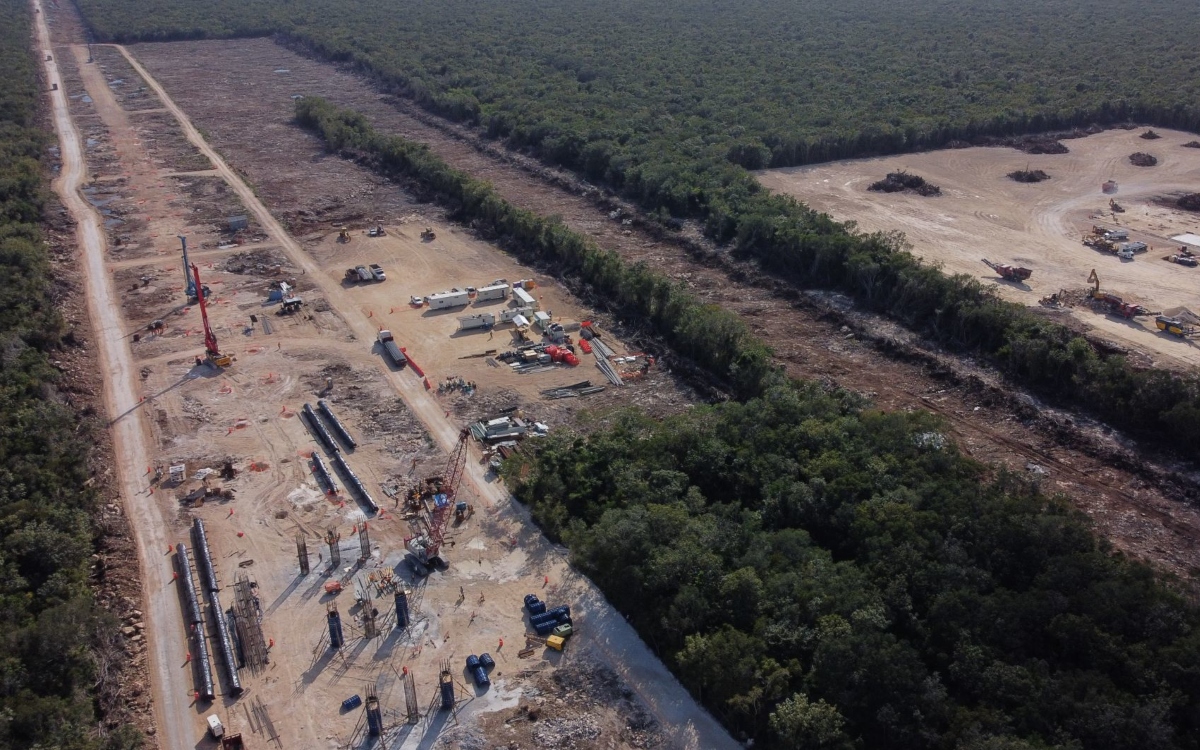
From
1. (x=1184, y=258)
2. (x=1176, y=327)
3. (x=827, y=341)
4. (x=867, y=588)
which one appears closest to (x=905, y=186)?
(x=1184, y=258)

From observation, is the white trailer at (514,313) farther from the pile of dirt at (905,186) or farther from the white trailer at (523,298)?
the pile of dirt at (905,186)

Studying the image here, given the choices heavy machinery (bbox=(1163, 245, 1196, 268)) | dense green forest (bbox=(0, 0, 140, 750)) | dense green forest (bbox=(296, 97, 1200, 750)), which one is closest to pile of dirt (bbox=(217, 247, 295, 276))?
dense green forest (bbox=(0, 0, 140, 750))

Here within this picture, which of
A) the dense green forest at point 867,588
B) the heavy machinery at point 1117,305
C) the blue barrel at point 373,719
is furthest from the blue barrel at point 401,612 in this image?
the heavy machinery at point 1117,305

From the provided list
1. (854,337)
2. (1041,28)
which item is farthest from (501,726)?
(1041,28)

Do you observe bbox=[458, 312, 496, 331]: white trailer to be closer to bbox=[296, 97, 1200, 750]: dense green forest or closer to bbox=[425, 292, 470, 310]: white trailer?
bbox=[425, 292, 470, 310]: white trailer

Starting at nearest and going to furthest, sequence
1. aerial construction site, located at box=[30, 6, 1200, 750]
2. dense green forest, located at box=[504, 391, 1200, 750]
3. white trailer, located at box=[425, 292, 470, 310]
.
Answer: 1. dense green forest, located at box=[504, 391, 1200, 750]
2. aerial construction site, located at box=[30, 6, 1200, 750]
3. white trailer, located at box=[425, 292, 470, 310]

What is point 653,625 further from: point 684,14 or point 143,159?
point 684,14

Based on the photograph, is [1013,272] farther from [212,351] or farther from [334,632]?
[212,351]
